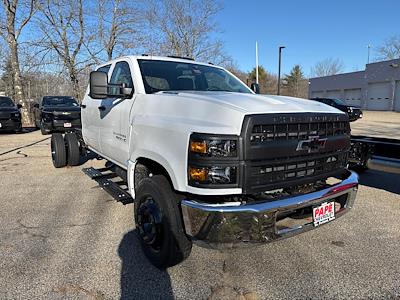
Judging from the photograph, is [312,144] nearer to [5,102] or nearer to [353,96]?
[5,102]

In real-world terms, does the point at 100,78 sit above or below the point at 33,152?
above

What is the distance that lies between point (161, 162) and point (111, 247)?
1.30 meters

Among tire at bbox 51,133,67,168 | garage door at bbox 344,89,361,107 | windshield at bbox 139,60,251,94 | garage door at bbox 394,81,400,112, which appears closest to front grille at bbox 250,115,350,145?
windshield at bbox 139,60,251,94

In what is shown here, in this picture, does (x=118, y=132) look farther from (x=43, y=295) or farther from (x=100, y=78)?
(x=43, y=295)

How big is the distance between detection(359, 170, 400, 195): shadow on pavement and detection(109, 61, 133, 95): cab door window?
4.71m

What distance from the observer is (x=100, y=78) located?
3.82m

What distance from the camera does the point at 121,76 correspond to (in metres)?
4.39

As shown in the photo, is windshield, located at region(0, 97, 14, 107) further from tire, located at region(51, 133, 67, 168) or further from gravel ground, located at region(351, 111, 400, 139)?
gravel ground, located at region(351, 111, 400, 139)

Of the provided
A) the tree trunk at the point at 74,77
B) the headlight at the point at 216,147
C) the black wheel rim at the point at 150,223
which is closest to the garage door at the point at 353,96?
the tree trunk at the point at 74,77

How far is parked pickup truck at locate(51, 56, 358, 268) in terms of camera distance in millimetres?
2578

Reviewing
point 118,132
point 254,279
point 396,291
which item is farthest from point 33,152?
point 396,291

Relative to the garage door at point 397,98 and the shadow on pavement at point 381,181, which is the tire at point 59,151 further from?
the garage door at point 397,98

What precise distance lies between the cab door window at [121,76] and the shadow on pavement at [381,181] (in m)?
4.71

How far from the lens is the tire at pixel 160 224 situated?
2.88m
